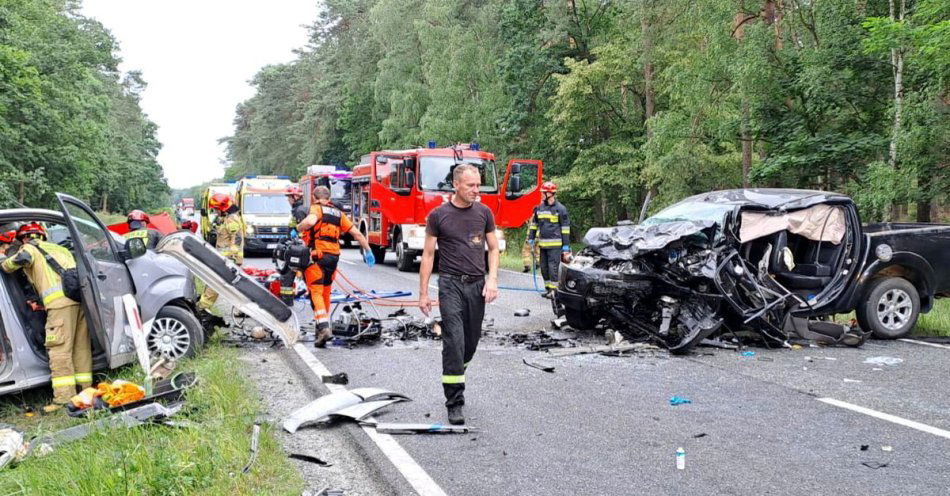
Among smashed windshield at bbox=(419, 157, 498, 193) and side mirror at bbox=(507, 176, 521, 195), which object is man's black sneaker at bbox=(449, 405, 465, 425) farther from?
smashed windshield at bbox=(419, 157, 498, 193)

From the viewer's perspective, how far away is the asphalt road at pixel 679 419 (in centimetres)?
420

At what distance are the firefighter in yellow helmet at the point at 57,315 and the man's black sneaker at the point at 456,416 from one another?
9.60 ft

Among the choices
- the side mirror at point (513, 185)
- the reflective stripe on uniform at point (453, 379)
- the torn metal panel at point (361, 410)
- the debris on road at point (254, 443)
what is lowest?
the torn metal panel at point (361, 410)

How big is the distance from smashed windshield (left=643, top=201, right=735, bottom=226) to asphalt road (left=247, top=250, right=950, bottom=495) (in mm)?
1552

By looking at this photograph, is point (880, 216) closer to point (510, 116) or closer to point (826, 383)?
point (826, 383)

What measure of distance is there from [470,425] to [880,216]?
1413 centimetres

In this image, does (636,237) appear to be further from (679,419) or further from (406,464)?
(406,464)

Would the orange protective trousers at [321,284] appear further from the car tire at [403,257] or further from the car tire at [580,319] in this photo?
the car tire at [403,257]

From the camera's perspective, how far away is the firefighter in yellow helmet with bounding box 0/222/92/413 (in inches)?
225

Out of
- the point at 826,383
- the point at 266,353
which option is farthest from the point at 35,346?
the point at 826,383

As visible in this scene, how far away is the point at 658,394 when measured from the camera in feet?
20.1

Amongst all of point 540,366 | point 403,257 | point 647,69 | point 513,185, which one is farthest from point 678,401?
point 647,69

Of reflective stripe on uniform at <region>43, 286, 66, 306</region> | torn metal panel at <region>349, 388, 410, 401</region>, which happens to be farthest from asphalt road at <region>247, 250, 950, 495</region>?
reflective stripe on uniform at <region>43, 286, 66, 306</region>

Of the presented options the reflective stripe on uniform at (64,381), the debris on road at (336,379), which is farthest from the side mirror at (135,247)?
the debris on road at (336,379)
